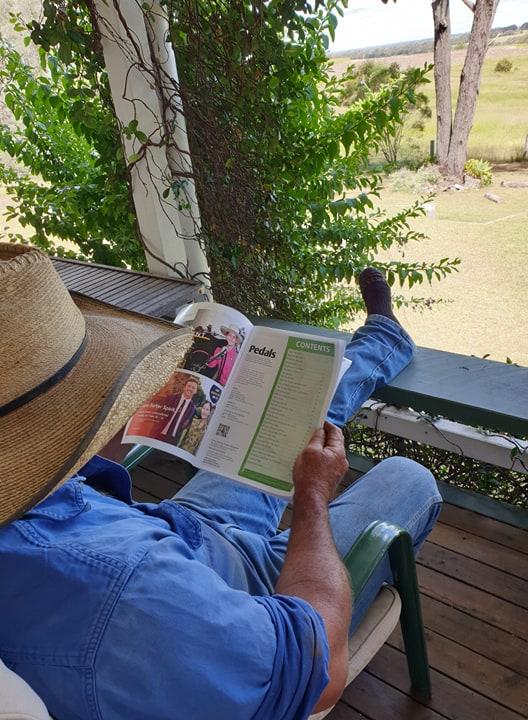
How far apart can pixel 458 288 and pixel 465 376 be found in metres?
0.42

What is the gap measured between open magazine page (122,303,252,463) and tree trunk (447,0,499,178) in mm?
809

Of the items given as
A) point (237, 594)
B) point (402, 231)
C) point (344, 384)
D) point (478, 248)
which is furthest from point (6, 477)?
point (402, 231)

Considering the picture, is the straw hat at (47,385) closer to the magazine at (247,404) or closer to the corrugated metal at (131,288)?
the magazine at (247,404)

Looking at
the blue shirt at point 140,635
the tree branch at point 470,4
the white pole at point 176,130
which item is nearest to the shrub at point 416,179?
the tree branch at point 470,4

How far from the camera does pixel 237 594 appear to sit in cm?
75

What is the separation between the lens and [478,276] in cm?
189

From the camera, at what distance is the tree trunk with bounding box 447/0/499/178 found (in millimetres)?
1585

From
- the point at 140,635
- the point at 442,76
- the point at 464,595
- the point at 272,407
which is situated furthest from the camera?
the point at 442,76

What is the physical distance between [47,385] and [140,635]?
35 cm

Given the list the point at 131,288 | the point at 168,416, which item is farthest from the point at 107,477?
the point at 131,288

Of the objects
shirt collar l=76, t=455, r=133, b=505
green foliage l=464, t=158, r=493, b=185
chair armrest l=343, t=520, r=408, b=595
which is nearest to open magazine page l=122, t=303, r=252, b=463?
shirt collar l=76, t=455, r=133, b=505

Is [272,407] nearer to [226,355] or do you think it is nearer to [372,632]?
[226,355]

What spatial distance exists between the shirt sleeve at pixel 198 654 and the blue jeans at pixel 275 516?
0.95 ft

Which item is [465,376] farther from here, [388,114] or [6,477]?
[6,477]
